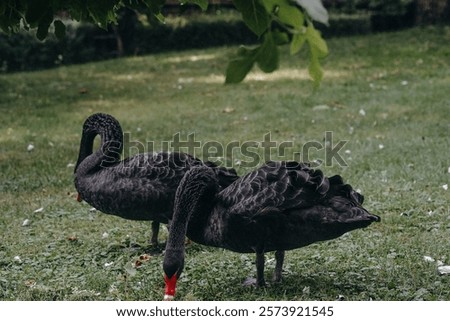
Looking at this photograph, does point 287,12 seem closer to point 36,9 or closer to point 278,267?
point 36,9

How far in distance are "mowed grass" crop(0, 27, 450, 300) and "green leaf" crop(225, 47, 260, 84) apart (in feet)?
7.57

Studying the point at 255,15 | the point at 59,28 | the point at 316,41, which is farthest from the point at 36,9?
the point at 316,41

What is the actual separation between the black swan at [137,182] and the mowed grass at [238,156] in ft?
1.13

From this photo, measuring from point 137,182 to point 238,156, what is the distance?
3237 millimetres

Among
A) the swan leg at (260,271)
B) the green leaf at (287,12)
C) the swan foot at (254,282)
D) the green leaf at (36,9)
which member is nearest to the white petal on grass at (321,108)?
the swan foot at (254,282)

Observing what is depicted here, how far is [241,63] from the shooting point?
6.30ft

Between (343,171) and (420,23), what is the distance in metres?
12.5

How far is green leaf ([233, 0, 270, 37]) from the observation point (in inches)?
79.4

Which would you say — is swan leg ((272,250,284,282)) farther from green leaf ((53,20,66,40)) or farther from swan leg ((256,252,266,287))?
green leaf ((53,20,66,40))

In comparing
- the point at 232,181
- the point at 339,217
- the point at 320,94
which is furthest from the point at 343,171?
the point at 320,94

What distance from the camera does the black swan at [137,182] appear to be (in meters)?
4.66

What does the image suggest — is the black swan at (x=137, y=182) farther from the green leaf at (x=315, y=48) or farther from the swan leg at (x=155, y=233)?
the green leaf at (x=315, y=48)

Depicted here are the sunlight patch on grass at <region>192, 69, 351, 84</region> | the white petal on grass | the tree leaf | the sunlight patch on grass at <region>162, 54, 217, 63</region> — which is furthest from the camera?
the sunlight patch on grass at <region>162, 54, 217, 63</region>

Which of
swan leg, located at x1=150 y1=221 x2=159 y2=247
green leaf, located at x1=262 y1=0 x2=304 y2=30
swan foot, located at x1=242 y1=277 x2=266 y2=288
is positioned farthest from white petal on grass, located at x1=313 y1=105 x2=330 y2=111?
green leaf, located at x1=262 y1=0 x2=304 y2=30
